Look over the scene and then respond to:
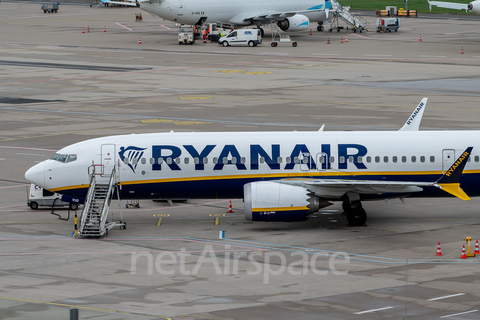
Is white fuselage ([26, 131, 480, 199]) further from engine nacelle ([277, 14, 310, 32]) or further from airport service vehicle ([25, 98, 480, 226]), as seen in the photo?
engine nacelle ([277, 14, 310, 32])

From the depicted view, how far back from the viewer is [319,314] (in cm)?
2319

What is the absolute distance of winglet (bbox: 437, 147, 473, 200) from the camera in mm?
32781

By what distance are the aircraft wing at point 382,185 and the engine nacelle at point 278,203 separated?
1.85 ft

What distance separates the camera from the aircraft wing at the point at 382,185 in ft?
108

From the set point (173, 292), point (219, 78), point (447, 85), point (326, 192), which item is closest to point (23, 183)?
point (326, 192)

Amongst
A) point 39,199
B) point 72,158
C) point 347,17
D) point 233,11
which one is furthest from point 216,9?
point 72,158

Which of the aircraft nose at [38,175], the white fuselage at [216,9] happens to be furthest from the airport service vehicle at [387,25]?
the aircraft nose at [38,175]

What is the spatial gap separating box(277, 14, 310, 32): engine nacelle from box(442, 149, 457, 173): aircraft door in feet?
288

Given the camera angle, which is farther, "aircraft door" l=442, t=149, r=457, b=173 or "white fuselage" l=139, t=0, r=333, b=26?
"white fuselage" l=139, t=0, r=333, b=26

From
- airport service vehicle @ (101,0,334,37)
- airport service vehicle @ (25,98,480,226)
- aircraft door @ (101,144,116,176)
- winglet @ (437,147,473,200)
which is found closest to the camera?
winglet @ (437,147,473,200)

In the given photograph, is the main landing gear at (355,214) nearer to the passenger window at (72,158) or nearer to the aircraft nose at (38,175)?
the passenger window at (72,158)

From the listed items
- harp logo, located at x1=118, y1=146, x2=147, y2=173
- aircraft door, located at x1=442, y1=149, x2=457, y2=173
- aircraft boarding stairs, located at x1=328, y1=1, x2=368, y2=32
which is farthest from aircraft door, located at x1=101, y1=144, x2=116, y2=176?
aircraft boarding stairs, located at x1=328, y1=1, x2=368, y2=32

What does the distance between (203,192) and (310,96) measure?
40.2 metres

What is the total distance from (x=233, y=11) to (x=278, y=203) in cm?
8863
